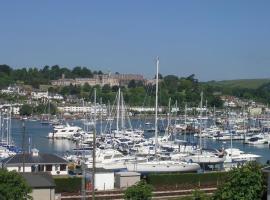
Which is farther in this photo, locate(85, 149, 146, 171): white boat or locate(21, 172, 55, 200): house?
locate(85, 149, 146, 171): white boat

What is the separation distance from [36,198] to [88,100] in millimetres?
118206

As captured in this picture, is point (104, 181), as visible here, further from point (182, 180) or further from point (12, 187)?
point (12, 187)

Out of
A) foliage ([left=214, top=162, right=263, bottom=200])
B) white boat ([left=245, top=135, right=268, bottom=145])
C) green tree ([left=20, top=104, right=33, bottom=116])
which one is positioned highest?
green tree ([left=20, top=104, right=33, bottom=116])

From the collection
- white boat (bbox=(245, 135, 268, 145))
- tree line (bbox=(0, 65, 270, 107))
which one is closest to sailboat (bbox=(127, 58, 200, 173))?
white boat (bbox=(245, 135, 268, 145))

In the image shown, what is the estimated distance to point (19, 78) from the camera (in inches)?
6919

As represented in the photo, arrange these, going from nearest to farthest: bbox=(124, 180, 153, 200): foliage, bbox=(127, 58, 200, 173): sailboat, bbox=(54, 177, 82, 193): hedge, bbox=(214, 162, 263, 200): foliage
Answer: bbox=(214, 162, 263, 200): foliage → bbox=(124, 180, 153, 200): foliage → bbox=(54, 177, 82, 193): hedge → bbox=(127, 58, 200, 173): sailboat

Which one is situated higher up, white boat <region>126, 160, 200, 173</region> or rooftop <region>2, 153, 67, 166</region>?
rooftop <region>2, 153, 67, 166</region>

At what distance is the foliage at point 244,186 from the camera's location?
706 inches

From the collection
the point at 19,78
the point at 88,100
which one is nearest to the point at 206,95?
the point at 88,100

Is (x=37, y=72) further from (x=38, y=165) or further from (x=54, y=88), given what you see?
(x=38, y=165)

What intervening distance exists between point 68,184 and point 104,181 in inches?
71.2

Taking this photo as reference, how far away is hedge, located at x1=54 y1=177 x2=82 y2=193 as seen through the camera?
27.4 metres

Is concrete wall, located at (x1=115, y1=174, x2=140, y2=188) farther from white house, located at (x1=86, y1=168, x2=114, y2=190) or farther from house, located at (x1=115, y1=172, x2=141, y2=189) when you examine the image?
white house, located at (x1=86, y1=168, x2=114, y2=190)

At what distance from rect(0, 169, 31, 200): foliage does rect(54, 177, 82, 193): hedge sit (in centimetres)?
632
